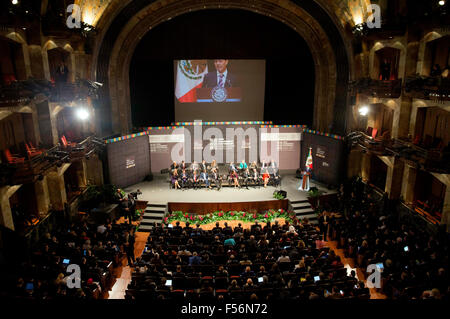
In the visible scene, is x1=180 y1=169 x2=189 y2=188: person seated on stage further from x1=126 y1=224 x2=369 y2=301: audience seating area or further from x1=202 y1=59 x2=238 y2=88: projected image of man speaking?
x1=126 y1=224 x2=369 y2=301: audience seating area

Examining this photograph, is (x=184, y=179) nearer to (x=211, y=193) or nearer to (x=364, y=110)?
(x=211, y=193)

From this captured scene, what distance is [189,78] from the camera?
24328 mm

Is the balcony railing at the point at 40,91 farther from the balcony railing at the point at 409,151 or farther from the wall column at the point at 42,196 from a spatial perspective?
the balcony railing at the point at 409,151

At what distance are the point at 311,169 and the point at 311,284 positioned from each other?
13.4 meters

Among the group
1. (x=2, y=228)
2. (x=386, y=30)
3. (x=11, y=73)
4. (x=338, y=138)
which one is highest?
(x=386, y=30)

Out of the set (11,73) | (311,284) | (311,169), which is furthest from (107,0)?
(311,284)

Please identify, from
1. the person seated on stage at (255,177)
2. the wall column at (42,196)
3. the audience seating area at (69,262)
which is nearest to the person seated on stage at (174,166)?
the person seated on stage at (255,177)

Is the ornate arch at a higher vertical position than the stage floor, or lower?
higher

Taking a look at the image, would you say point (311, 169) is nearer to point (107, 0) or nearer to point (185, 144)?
point (185, 144)

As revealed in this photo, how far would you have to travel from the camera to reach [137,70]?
81.6 feet

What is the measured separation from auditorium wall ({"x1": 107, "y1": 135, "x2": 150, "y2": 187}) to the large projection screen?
358 centimetres

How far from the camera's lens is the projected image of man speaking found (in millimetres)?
24225

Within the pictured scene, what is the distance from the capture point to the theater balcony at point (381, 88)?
17234mm

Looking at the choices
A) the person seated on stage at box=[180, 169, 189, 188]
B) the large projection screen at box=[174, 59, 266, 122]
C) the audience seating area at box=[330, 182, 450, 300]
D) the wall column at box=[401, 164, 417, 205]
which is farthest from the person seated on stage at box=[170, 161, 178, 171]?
the wall column at box=[401, 164, 417, 205]
